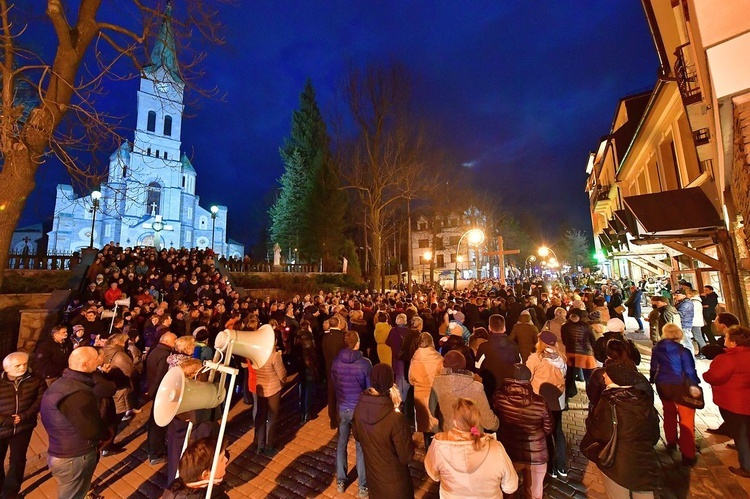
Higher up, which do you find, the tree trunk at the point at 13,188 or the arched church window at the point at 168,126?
the arched church window at the point at 168,126

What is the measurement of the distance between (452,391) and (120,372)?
16.4ft

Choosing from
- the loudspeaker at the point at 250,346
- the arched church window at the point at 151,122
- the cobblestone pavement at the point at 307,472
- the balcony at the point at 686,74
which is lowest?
the cobblestone pavement at the point at 307,472

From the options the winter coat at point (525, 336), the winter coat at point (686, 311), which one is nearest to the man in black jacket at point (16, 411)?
the winter coat at point (525, 336)

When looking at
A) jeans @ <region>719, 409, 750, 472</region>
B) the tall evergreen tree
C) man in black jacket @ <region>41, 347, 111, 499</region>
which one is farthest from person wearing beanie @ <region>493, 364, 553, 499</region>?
the tall evergreen tree

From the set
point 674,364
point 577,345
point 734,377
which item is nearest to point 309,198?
point 577,345

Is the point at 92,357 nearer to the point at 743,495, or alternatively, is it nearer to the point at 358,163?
the point at 743,495

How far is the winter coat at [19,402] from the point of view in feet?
12.8

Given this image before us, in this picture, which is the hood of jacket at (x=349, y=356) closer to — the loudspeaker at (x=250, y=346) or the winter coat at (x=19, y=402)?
the loudspeaker at (x=250, y=346)

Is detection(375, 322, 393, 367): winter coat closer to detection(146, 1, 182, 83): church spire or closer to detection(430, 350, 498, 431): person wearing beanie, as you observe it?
detection(430, 350, 498, 431): person wearing beanie

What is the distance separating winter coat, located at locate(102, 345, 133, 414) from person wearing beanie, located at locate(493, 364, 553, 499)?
550cm

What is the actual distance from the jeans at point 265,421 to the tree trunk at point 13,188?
15.4 feet

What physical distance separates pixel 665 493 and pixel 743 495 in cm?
79

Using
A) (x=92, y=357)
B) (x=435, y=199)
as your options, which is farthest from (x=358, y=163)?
(x=92, y=357)

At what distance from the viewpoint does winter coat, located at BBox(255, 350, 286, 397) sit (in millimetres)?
5215
